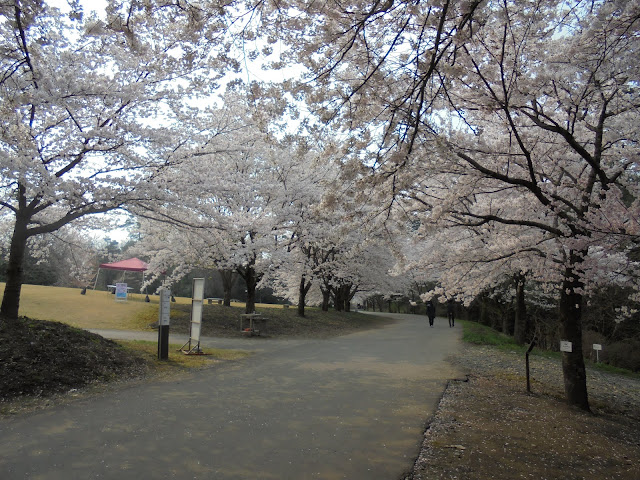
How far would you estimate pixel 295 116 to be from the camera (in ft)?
17.0

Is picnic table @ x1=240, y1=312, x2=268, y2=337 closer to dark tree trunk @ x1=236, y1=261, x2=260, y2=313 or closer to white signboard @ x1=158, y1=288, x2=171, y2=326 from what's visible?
dark tree trunk @ x1=236, y1=261, x2=260, y2=313

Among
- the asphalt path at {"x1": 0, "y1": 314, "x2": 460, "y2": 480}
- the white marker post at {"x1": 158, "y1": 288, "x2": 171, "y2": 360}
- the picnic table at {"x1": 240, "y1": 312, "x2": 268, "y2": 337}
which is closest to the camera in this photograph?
the asphalt path at {"x1": 0, "y1": 314, "x2": 460, "y2": 480}

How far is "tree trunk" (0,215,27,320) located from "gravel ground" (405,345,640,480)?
28.1 ft

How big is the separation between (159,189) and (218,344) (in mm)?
5278

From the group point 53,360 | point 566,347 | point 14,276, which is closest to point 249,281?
point 14,276

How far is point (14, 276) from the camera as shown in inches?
346

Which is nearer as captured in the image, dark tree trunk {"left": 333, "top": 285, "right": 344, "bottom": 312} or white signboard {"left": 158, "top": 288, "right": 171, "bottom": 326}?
white signboard {"left": 158, "top": 288, "right": 171, "bottom": 326}

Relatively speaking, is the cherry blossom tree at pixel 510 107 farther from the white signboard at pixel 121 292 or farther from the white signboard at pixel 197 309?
the white signboard at pixel 121 292

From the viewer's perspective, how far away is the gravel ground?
4.04 m

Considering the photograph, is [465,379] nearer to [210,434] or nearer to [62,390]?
[210,434]

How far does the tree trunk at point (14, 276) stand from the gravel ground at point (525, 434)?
8555 millimetres

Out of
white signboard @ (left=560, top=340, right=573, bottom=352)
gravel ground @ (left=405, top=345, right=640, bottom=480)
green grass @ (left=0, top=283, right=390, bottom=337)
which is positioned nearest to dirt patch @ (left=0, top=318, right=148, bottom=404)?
gravel ground @ (left=405, top=345, right=640, bottom=480)

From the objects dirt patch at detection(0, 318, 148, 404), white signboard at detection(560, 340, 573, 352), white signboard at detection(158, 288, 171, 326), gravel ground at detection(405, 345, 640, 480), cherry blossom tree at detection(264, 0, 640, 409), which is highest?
cherry blossom tree at detection(264, 0, 640, 409)

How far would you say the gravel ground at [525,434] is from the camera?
13.2ft
